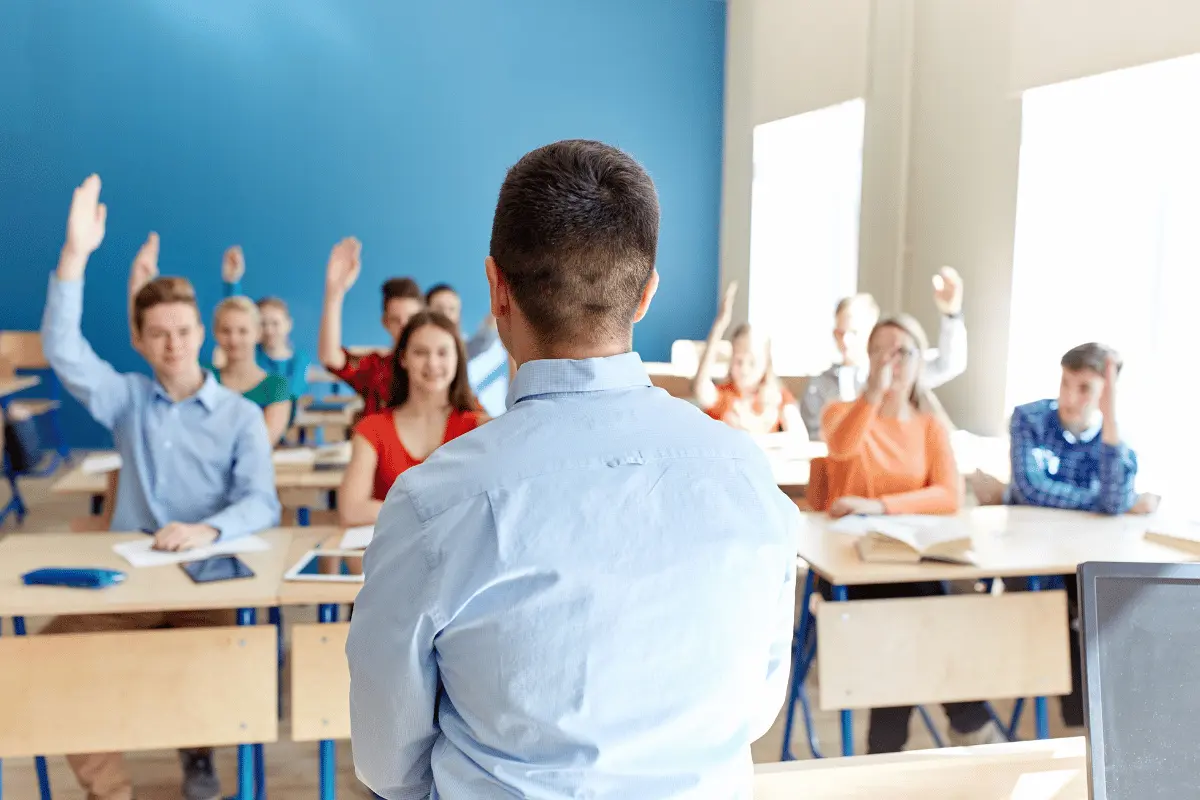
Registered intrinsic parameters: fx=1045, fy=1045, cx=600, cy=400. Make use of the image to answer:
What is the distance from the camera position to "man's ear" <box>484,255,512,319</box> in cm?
94

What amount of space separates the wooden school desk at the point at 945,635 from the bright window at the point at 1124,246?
90 centimetres

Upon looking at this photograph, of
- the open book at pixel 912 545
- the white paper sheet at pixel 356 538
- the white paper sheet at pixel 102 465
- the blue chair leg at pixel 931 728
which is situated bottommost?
the blue chair leg at pixel 931 728

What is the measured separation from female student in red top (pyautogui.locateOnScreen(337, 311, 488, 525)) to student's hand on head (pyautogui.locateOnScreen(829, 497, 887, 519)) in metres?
1.08

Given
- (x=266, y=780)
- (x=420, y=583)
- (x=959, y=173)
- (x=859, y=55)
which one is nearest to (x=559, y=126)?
(x=859, y=55)

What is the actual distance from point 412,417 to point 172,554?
2.63 feet

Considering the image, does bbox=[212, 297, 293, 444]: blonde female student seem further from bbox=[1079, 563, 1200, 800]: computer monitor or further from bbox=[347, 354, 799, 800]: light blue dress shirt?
bbox=[1079, 563, 1200, 800]: computer monitor

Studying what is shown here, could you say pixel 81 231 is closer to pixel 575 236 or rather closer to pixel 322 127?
pixel 575 236

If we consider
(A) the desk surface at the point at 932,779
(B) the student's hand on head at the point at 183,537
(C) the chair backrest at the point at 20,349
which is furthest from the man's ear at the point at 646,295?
(C) the chair backrest at the point at 20,349

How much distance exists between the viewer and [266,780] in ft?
9.64

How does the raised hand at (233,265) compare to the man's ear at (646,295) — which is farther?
the raised hand at (233,265)

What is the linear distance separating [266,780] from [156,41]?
6005 millimetres

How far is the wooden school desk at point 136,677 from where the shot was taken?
2.21 metres

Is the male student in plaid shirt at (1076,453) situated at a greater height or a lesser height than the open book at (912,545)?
greater

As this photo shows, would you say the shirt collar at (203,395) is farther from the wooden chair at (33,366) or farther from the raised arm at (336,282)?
the wooden chair at (33,366)
